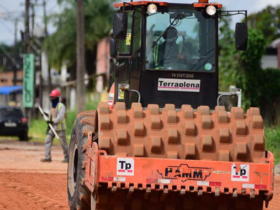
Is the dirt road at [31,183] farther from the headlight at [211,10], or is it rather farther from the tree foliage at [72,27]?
the tree foliage at [72,27]

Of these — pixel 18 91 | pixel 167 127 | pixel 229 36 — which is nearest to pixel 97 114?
pixel 167 127

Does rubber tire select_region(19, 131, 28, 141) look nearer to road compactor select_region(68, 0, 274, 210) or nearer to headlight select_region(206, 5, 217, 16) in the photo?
headlight select_region(206, 5, 217, 16)

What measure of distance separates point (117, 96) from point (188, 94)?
132cm

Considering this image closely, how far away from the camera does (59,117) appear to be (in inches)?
794

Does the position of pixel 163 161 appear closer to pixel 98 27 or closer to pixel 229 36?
pixel 229 36

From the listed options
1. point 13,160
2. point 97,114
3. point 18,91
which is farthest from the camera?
point 18,91

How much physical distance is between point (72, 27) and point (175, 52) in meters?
54.6

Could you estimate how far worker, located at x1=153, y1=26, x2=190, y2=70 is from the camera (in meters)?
10.3

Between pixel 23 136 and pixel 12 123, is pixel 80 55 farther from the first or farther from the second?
pixel 23 136

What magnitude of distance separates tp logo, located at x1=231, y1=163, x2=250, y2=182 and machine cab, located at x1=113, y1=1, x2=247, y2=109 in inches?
110

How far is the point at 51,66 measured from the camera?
67.1 m

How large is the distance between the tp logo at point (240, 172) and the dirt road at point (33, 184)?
13.0 feet

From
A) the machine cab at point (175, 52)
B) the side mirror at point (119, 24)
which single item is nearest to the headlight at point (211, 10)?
the machine cab at point (175, 52)

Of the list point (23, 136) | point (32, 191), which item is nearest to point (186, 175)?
point (32, 191)
